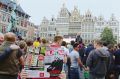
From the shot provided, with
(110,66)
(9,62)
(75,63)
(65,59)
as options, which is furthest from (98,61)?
(9,62)

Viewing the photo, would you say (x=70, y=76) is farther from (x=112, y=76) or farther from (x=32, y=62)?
(x=32, y=62)

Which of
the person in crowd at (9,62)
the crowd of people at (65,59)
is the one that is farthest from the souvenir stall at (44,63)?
the person in crowd at (9,62)

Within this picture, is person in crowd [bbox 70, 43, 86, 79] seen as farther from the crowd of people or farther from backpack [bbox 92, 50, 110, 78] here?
backpack [bbox 92, 50, 110, 78]

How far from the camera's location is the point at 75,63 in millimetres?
12602

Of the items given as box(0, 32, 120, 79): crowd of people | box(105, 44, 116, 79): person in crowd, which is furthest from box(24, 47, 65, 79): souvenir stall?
box(105, 44, 116, 79): person in crowd

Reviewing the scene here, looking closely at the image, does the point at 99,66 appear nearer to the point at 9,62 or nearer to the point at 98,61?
the point at 98,61

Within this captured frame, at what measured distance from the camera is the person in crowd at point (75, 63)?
12445 millimetres

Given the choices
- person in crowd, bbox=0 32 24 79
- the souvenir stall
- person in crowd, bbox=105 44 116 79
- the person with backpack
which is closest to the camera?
person in crowd, bbox=0 32 24 79

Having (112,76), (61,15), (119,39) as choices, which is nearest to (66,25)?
(61,15)

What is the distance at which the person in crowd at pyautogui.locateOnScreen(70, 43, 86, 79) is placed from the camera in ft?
40.8

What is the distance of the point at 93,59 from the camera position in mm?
10461

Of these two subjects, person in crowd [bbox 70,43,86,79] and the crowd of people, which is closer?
the crowd of people

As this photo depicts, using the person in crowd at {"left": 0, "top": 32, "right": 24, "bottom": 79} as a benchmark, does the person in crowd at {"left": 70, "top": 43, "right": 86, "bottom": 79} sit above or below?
below

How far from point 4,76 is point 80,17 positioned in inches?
5020
